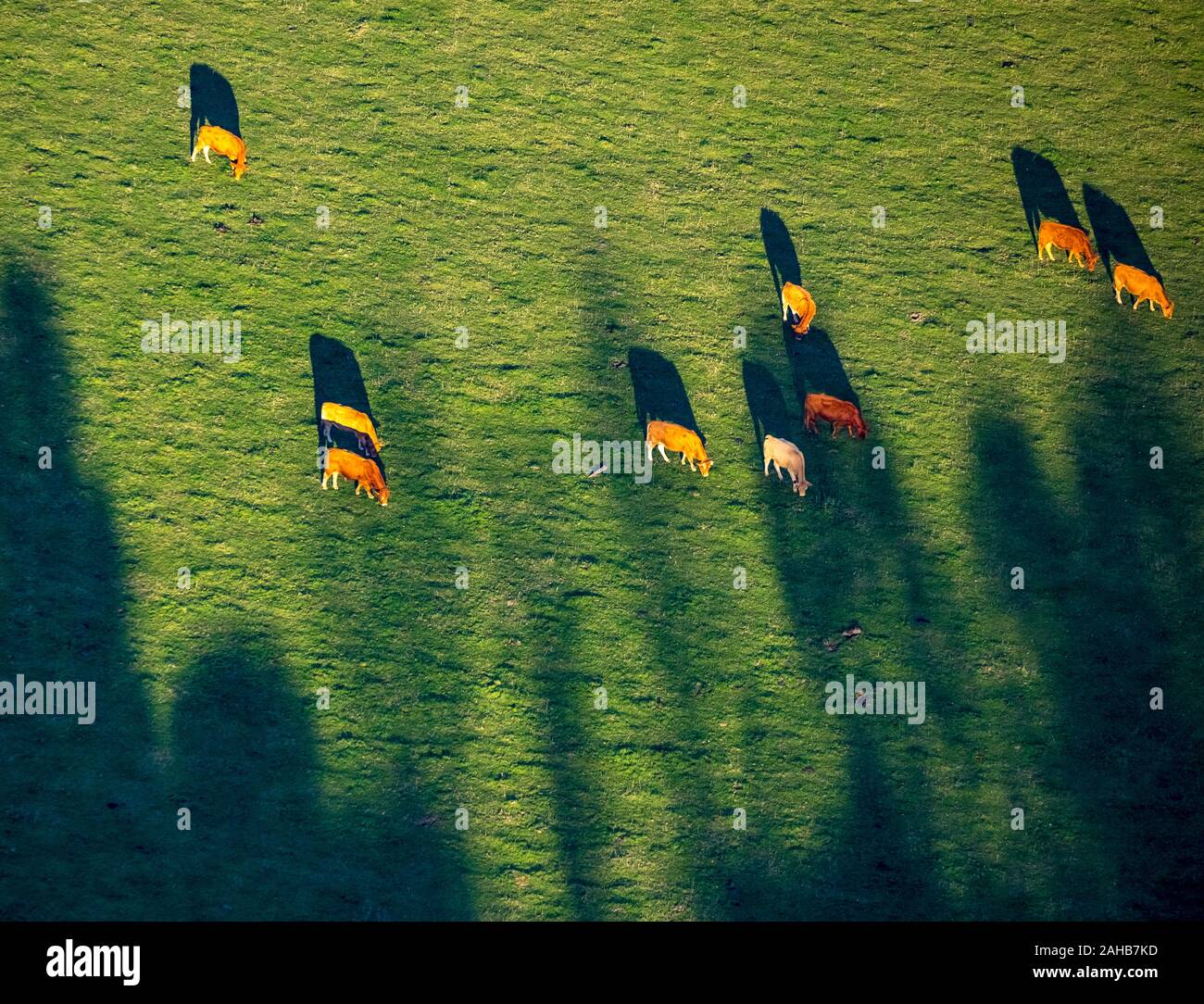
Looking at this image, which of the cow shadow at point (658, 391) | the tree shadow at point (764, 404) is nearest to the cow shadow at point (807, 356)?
the tree shadow at point (764, 404)

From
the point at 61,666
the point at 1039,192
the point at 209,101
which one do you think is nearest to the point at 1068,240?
the point at 1039,192

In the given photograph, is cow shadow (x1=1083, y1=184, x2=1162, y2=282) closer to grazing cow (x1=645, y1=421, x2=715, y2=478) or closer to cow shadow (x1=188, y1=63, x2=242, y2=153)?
grazing cow (x1=645, y1=421, x2=715, y2=478)

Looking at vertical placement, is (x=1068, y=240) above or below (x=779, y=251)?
below

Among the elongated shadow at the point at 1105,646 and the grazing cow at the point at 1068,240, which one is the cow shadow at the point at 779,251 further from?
the grazing cow at the point at 1068,240

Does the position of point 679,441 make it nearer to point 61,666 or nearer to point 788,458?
point 788,458

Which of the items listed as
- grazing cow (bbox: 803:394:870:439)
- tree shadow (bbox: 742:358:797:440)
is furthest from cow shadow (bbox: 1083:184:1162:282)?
tree shadow (bbox: 742:358:797:440)

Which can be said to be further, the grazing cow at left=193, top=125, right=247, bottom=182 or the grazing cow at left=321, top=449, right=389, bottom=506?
the grazing cow at left=193, top=125, right=247, bottom=182

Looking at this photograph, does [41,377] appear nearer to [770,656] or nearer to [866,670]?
[770,656]
